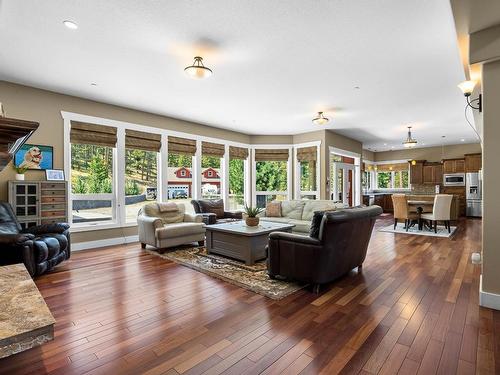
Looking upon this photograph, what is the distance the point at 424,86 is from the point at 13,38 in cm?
561

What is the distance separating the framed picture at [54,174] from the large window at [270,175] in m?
5.11

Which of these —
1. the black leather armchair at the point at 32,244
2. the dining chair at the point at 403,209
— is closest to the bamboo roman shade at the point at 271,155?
the dining chair at the point at 403,209

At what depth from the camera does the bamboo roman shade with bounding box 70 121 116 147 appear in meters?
5.08

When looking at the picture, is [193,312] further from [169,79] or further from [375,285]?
[169,79]

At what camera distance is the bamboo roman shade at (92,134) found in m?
5.08

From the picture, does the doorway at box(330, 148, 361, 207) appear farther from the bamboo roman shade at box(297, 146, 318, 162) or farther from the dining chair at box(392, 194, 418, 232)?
the dining chair at box(392, 194, 418, 232)

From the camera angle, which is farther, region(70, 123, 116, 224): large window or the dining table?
the dining table

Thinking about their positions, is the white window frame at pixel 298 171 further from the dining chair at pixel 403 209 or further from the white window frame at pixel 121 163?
the white window frame at pixel 121 163

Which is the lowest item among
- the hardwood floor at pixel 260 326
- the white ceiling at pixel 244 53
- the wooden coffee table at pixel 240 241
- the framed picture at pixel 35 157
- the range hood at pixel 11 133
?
the hardwood floor at pixel 260 326

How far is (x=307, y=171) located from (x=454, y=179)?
6.17 metres

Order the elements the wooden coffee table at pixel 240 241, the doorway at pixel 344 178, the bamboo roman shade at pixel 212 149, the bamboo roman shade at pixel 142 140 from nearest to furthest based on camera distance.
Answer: the wooden coffee table at pixel 240 241
the bamboo roman shade at pixel 142 140
the bamboo roman shade at pixel 212 149
the doorway at pixel 344 178

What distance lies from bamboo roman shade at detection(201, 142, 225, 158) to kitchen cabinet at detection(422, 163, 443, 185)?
340 inches

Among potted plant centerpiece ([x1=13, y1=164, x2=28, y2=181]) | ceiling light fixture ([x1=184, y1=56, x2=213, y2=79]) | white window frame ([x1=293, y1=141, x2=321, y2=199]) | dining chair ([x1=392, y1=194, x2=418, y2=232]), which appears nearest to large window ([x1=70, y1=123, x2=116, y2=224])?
potted plant centerpiece ([x1=13, y1=164, x2=28, y2=181])

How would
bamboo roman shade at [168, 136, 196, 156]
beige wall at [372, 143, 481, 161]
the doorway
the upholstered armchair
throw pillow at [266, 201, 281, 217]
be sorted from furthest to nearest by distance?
1. beige wall at [372, 143, 481, 161]
2. the doorway
3. bamboo roman shade at [168, 136, 196, 156]
4. throw pillow at [266, 201, 281, 217]
5. the upholstered armchair
